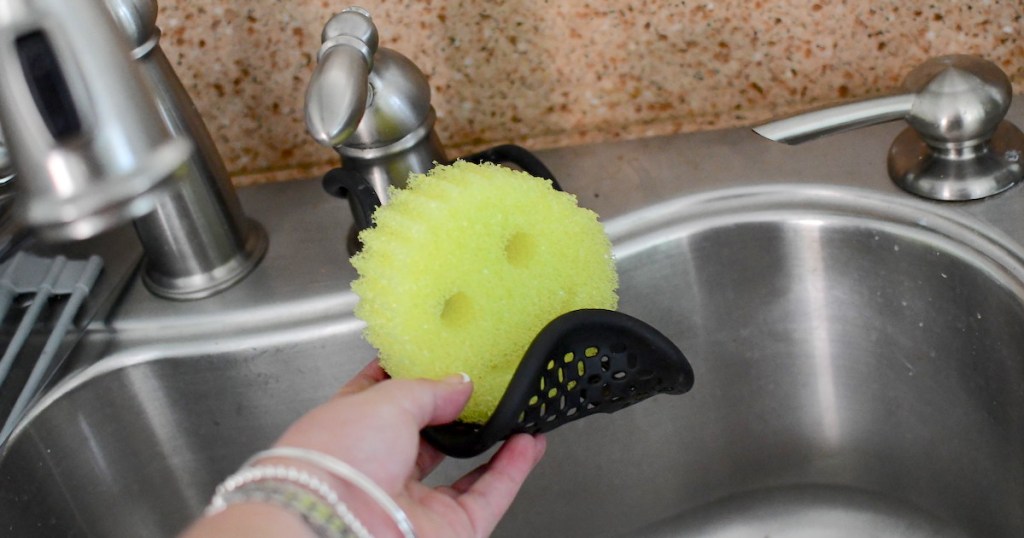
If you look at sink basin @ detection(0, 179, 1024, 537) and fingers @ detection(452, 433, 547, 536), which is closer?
fingers @ detection(452, 433, 547, 536)

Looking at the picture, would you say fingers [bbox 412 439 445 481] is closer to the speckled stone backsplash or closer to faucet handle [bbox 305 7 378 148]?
faucet handle [bbox 305 7 378 148]

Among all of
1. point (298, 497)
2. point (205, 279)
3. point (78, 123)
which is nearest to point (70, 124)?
point (78, 123)

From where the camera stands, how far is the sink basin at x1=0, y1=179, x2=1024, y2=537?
1.77 ft

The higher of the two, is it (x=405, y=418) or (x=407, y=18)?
(x=407, y=18)

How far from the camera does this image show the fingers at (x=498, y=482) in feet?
1.40

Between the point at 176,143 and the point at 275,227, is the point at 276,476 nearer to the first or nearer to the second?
the point at 176,143

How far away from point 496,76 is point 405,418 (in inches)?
12.4

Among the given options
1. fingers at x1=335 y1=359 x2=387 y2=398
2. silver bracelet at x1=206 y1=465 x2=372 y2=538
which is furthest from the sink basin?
silver bracelet at x1=206 y1=465 x2=372 y2=538

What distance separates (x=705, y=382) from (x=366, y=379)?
24 cm

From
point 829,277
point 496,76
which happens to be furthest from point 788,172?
point 496,76

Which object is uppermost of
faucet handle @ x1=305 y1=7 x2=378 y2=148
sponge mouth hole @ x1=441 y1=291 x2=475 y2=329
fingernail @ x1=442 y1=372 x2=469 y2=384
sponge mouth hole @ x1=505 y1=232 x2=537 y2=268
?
faucet handle @ x1=305 y1=7 x2=378 y2=148

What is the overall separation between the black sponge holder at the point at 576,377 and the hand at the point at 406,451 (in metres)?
0.02

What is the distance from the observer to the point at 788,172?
0.59 m

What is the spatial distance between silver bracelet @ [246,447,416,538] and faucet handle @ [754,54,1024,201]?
271 millimetres
